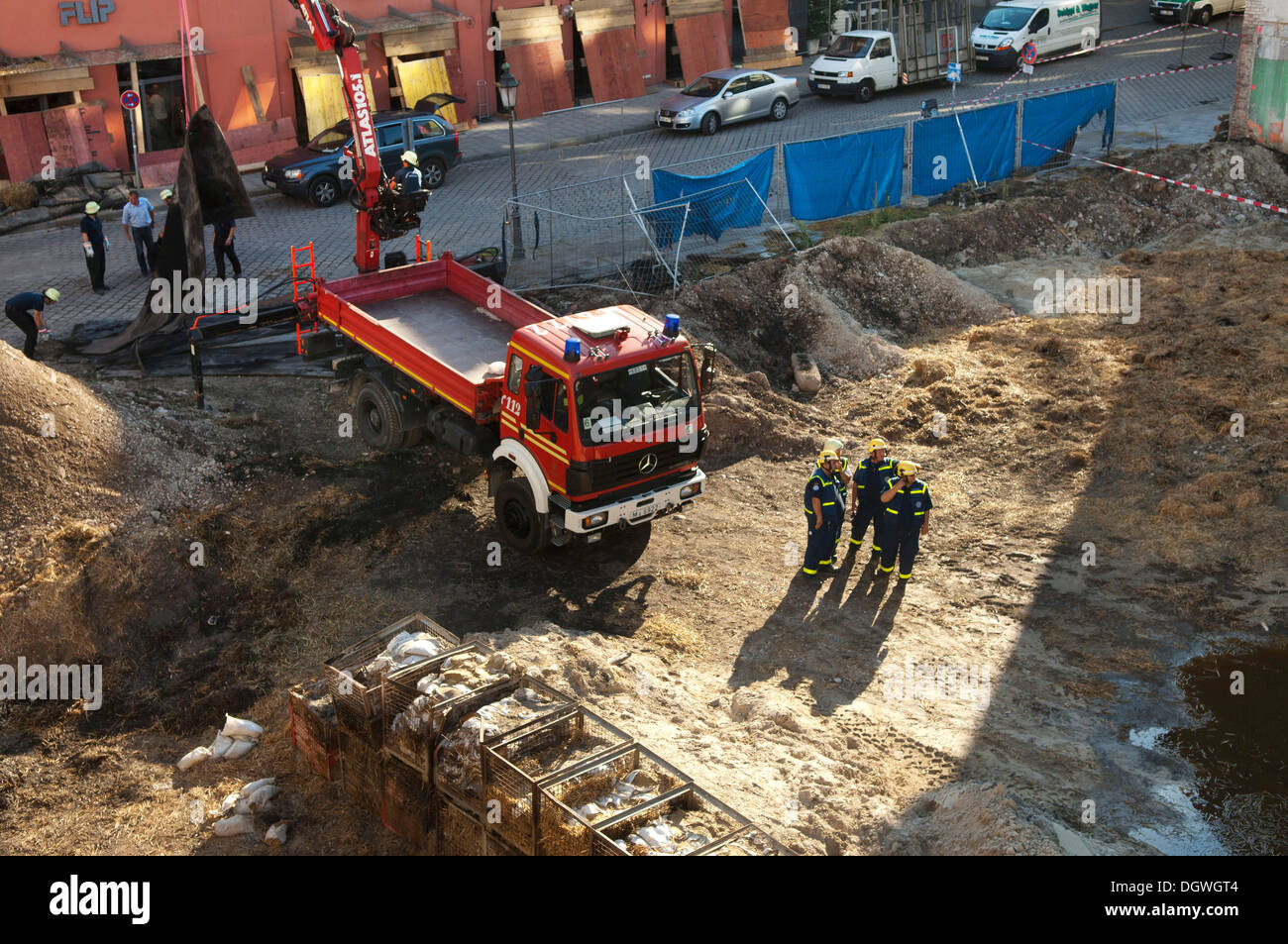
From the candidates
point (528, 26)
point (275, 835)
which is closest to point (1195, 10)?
point (528, 26)

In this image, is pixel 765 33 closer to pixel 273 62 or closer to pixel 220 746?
pixel 273 62

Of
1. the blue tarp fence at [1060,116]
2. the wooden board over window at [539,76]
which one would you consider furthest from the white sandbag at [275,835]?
the wooden board over window at [539,76]

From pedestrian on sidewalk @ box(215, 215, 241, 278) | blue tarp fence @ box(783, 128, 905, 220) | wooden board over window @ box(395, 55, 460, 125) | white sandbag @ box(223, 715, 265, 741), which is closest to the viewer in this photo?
white sandbag @ box(223, 715, 265, 741)

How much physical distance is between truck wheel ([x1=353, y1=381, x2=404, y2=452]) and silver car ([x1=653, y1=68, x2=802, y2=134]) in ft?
49.1

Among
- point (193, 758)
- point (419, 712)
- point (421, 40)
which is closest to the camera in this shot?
point (419, 712)

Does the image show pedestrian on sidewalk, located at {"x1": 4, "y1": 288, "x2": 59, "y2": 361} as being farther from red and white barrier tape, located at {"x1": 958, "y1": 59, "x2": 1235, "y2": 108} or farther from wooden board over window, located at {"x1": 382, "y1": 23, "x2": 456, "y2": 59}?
red and white barrier tape, located at {"x1": 958, "y1": 59, "x2": 1235, "y2": 108}

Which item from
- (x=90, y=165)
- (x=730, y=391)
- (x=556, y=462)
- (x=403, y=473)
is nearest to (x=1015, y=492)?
(x=730, y=391)

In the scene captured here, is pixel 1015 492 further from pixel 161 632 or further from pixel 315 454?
pixel 161 632

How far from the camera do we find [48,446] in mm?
13516

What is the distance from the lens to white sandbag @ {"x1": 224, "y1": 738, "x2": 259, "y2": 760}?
34.6 feet

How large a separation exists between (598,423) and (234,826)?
16.4 ft

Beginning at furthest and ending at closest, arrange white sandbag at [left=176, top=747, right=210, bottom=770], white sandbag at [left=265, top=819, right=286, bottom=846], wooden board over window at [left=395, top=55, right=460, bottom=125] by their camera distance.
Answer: wooden board over window at [left=395, top=55, right=460, bottom=125] → white sandbag at [left=176, top=747, right=210, bottom=770] → white sandbag at [left=265, top=819, right=286, bottom=846]


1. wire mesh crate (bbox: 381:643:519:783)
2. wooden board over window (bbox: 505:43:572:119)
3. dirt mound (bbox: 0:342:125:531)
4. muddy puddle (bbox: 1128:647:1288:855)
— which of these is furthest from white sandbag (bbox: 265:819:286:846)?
wooden board over window (bbox: 505:43:572:119)

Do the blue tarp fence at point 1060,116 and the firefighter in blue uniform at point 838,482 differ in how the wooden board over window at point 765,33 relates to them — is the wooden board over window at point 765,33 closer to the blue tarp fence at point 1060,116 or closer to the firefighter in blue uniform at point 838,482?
the blue tarp fence at point 1060,116
